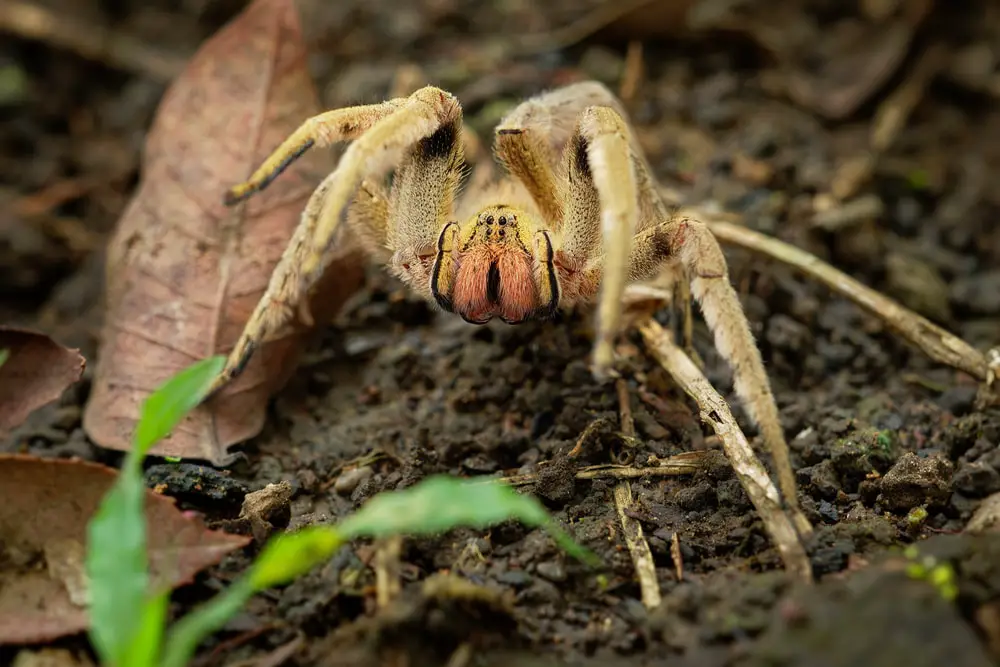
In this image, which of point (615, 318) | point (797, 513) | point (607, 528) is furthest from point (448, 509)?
point (797, 513)

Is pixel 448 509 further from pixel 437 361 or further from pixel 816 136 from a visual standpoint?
pixel 816 136

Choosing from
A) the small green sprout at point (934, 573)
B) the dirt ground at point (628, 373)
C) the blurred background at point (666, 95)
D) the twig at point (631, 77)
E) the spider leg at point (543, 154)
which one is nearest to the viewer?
the small green sprout at point (934, 573)

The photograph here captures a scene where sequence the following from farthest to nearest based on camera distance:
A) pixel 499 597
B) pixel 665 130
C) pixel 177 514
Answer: pixel 665 130, pixel 177 514, pixel 499 597

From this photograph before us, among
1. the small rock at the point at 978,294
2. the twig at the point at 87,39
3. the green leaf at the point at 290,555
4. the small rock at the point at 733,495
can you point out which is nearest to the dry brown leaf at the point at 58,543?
the green leaf at the point at 290,555

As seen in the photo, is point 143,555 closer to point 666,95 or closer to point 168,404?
point 168,404

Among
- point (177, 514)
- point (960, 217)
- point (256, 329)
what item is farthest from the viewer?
point (960, 217)

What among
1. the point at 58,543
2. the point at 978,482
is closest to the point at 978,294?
the point at 978,482

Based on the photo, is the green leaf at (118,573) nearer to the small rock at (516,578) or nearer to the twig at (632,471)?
the small rock at (516,578)

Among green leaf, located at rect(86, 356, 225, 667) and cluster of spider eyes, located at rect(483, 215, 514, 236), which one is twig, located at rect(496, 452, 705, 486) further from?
green leaf, located at rect(86, 356, 225, 667)
